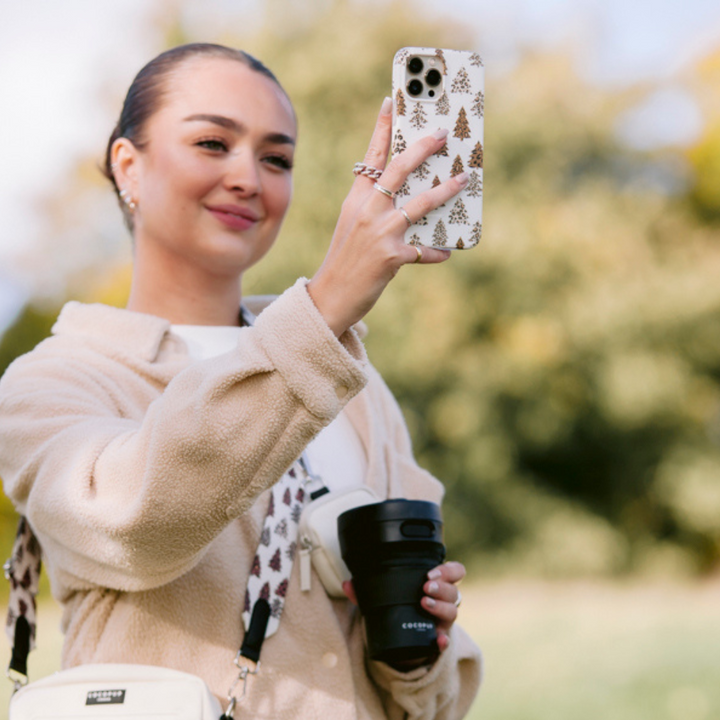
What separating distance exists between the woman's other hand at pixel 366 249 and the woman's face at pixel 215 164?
630 millimetres

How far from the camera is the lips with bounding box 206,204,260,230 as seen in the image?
1817 mm

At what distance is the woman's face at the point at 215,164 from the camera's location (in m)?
1.79

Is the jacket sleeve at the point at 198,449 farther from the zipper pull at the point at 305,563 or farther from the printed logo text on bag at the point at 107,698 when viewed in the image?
the zipper pull at the point at 305,563

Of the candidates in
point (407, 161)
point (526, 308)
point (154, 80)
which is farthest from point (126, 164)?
point (526, 308)

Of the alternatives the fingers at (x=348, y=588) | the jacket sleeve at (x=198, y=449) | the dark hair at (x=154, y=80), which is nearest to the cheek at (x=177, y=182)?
the dark hair at (x=154, y=80)

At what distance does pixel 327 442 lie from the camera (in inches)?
73.9

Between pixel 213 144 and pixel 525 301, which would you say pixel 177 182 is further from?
pixel 525 301

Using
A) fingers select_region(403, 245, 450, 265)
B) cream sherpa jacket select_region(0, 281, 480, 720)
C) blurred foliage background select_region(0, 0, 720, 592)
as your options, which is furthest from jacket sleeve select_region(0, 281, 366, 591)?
blurred foliage background select_region(0, 0, 720, 592)

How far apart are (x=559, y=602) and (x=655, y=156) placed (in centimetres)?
583

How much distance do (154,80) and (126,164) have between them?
0.56 ft

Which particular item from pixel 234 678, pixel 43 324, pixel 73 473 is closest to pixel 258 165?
pixel 73 473

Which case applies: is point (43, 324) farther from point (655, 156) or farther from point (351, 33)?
point (655, 156)

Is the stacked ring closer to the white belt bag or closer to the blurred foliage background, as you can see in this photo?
the white belt bag

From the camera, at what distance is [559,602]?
34.0ft
